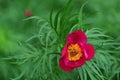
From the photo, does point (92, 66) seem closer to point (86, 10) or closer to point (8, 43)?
point (8, 43)

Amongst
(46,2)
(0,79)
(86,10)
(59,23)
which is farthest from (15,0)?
(59,23)

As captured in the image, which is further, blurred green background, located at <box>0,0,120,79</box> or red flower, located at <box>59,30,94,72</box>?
blurred green background, located at <box>0,0,120,79</box>

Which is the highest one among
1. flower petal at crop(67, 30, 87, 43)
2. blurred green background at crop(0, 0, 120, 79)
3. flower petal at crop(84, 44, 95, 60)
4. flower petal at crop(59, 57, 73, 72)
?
blurred green background at crop(0, 0, 120, 79)

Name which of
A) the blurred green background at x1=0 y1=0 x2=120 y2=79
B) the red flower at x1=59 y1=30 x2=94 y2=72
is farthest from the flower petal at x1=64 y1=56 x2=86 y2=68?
the blurred green background at x1=0 y1=0 x2=120 y2=79

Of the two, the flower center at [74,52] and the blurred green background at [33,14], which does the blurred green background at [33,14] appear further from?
the flower center at [74,52]

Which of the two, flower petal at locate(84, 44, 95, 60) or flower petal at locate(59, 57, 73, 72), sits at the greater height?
flower petal at locate(84, 44, 95, 60)

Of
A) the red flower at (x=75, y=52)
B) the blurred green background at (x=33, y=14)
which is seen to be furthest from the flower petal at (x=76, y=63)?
the blurred green background at (x=33, y=14)

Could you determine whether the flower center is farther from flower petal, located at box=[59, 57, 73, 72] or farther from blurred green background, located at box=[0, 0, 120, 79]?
blurred green background, located at box=[0, 0, 120, 79]
